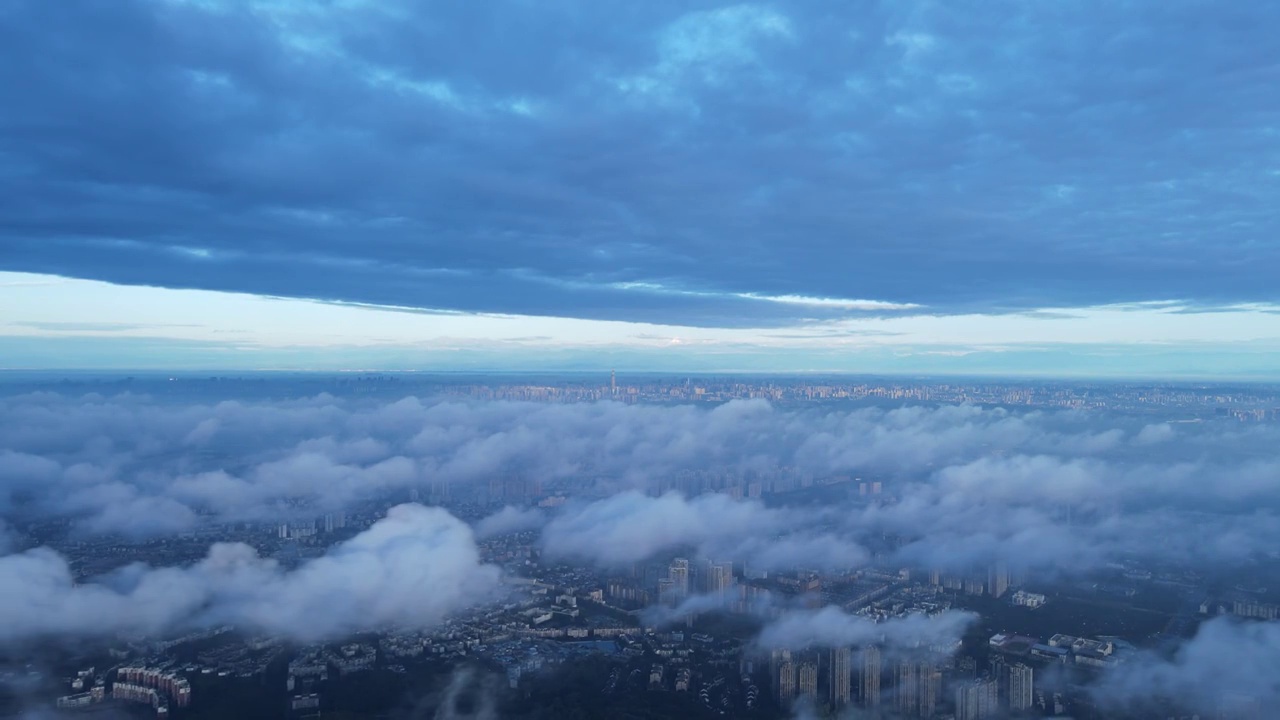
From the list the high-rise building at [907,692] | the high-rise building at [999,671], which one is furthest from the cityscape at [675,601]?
the high-rise building at [999,671]

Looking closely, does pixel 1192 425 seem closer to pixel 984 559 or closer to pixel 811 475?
pixel 984 559

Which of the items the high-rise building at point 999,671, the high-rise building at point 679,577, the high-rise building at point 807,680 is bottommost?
the high-rise building at point 679,577

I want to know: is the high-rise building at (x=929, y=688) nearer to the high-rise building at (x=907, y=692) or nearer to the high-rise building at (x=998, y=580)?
the high-rise building at (x=907, y=692)

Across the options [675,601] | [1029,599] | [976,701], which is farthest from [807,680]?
[1029,599]

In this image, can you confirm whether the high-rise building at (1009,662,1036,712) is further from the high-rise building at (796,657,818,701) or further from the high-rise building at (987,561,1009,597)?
the high-rise building at (987,561,1009,597)

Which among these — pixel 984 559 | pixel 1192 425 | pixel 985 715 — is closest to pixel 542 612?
pixel 985 715

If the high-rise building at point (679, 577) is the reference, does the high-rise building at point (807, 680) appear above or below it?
above

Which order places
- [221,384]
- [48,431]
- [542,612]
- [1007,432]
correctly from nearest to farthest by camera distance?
[542,612], [48,431], [1007,432], [221,384]

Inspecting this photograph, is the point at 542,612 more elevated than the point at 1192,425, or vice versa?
the point at 1192,425
